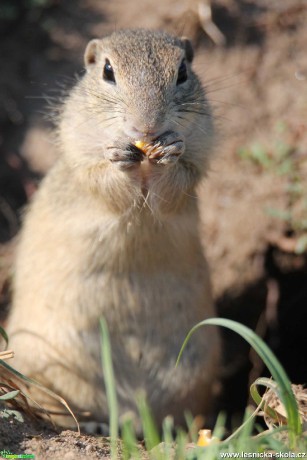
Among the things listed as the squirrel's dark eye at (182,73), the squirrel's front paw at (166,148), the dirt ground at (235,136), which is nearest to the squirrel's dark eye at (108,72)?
the squirrel's dark eye at (182,73)

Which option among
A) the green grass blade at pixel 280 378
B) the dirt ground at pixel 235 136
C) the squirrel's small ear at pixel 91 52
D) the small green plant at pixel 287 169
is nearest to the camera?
the green grass blade at pixel 280 378

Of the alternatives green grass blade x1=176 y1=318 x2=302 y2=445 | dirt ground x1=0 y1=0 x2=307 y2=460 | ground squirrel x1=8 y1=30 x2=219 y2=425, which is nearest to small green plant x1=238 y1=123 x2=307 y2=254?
dirt ground x1=0 y1=0 x2=307 y2=460

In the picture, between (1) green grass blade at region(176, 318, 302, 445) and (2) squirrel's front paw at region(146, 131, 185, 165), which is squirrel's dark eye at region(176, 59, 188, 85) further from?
(1) green grass blade at region(176, 318, 302, 445)

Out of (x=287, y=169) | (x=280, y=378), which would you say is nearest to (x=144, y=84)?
(x=280, y=378)

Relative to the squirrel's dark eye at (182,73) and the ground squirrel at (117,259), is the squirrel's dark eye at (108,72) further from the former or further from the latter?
the squirrel's dark eye at (182,73)

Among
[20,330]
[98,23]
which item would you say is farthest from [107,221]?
[98,23]

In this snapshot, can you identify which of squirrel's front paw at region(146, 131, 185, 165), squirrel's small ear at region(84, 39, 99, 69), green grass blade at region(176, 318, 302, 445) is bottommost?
green grass blade at region(176, 318, 302, 445)
